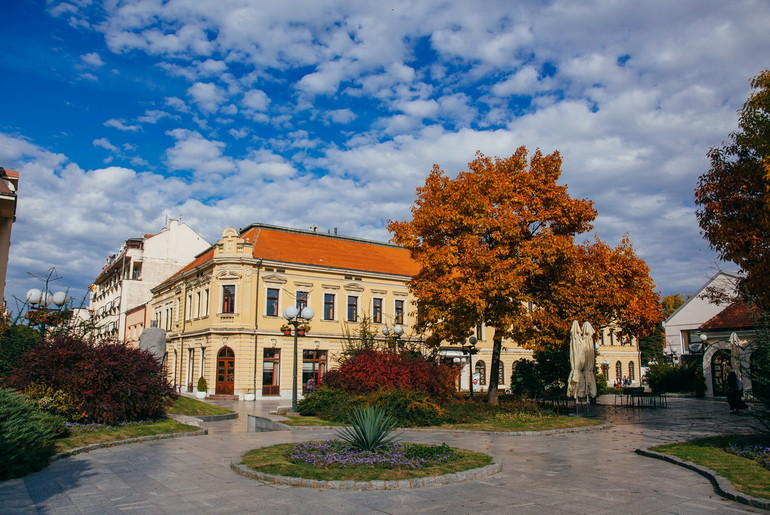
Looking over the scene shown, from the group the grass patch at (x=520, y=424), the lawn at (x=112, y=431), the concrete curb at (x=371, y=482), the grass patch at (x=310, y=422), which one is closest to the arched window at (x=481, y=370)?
the grass patch at (x=520, y=424)

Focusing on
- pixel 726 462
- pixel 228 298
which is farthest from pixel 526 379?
pixel 726 462

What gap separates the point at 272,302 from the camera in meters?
39.2

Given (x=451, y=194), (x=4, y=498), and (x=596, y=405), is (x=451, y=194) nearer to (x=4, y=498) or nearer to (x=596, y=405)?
(x=596, y=405)

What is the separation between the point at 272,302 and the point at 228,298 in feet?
9.78

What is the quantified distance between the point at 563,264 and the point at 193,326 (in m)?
29.3

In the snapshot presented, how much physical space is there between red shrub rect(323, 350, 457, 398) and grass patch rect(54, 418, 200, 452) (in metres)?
5.61

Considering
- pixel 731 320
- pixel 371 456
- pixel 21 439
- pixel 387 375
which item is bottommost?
pixel 371 456

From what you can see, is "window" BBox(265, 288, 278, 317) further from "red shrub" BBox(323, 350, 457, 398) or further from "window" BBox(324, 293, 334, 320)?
"red shrub" BBox(323, 350, 457, 398)

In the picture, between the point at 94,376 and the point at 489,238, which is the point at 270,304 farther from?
the point at 94,376

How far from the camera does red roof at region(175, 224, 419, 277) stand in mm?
40938

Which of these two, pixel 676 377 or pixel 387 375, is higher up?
pixel 387 375

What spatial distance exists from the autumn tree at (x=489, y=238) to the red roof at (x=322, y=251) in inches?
731

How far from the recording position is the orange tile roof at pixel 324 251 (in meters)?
41.0

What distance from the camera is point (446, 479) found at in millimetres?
8500
